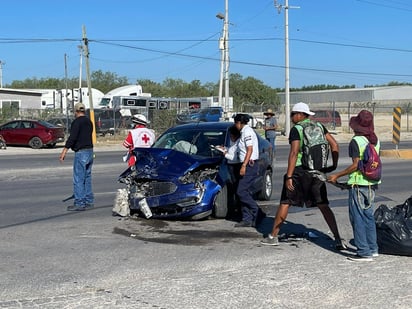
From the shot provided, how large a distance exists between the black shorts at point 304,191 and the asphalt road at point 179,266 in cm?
58

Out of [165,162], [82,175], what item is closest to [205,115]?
[82,175]

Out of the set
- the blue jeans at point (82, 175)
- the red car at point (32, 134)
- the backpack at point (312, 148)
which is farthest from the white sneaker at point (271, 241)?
the red car at point (32, 134)

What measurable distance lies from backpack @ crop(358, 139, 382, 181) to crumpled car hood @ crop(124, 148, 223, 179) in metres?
3.03

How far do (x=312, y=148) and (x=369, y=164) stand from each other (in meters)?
0.82

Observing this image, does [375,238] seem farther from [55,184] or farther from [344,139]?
[344,139]

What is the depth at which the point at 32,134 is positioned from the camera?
95.0 feet

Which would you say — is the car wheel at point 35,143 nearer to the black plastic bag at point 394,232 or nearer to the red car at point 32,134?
the red car at point 32,134

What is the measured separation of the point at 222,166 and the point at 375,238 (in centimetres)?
310

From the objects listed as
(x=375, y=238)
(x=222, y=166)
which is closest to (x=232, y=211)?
(x=222, y=166)

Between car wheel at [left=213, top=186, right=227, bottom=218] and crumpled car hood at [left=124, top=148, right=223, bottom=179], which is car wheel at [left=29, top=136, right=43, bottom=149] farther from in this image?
car wheel at [left=213, top=186, right=227, bottom=218]

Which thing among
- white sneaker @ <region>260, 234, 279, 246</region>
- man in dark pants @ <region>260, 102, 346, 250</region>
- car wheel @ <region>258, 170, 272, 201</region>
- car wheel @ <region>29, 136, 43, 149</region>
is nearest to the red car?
car wheel @ <region>29, 136, 43, 149</region>

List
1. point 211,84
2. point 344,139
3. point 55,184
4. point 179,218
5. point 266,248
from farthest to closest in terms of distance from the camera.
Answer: point 211,84
point 344,139
point 55,184
point 179,218
point 266,248

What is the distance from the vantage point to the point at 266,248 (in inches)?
282

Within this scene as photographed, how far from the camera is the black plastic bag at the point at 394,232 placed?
652 centimetres
